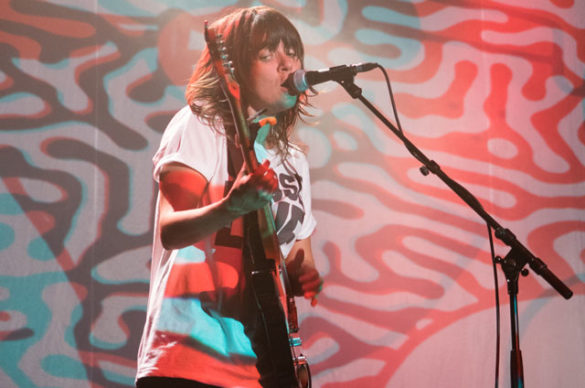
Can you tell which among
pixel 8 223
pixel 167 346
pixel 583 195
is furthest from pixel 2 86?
pixel 583 195

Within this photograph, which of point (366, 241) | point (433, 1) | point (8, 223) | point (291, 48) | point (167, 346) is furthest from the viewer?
point (433, 1)

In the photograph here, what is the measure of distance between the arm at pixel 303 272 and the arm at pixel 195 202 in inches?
15.3

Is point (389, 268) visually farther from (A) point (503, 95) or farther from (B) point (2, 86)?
(B) point (2, 86)

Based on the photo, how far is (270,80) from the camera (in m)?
1.27

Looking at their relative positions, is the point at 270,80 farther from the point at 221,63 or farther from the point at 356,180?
the point at 356,180

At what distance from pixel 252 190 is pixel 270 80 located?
1.38 feet

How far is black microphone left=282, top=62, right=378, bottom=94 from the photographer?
3.96 ft

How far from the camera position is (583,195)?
9.24 feet

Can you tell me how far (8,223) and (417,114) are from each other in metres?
1.76

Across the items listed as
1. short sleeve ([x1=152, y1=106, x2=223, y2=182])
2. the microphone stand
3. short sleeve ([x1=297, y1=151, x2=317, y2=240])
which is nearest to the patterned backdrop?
short sleeve ([x1=297, y1=151, x2=317, y2=240])

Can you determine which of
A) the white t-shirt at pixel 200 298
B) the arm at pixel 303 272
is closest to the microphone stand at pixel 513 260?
the arm at pixel 303 272

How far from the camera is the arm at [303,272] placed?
1.38 meters

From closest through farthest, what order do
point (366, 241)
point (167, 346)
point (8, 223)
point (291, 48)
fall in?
point (167, 346), point (291, 48), point (8, 223), point (366, 241)

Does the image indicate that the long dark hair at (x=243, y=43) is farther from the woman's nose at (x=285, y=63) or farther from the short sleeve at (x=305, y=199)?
the short sleeve at (x=305, y=199)
